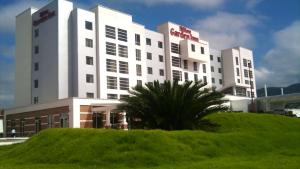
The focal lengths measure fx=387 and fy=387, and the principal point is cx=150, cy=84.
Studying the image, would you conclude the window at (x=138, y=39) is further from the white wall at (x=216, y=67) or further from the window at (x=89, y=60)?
the white wall at (x=216, y=67)

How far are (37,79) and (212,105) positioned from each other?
36250 millimetres

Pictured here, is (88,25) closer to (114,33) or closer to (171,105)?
(114,33)

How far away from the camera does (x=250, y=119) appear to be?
27.8m

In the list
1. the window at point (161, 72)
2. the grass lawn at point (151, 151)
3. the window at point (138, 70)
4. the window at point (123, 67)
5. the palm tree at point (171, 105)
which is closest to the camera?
the grass lawn at point (151, 151)

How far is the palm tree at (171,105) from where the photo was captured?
22453mm

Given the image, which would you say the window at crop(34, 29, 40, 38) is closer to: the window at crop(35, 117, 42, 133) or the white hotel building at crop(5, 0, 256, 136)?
the white hotel building at crop(5, 0, 256, 136)

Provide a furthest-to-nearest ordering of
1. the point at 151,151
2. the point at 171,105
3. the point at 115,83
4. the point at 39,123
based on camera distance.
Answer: the point at 115,83, the point at 39,123, the point at 171,105, the point at 151,151

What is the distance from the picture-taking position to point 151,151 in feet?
50.1

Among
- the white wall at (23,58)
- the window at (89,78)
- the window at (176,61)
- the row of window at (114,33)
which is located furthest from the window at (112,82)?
the window at (176,61)

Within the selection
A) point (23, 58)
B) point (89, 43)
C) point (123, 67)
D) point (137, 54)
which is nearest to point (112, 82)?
point (123, 67)

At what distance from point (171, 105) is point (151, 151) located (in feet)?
23.8

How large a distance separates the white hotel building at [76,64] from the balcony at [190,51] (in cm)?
464

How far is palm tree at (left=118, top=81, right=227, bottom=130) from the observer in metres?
22.5

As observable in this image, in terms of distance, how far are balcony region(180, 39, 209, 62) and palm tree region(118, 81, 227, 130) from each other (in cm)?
4257
